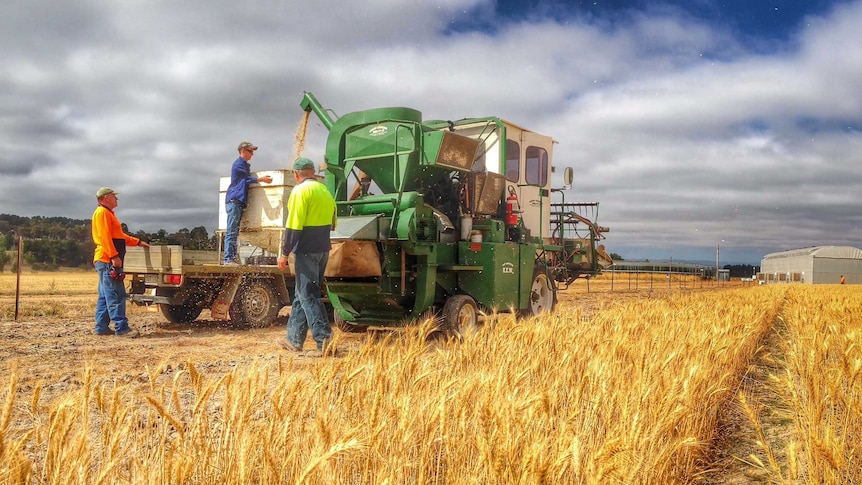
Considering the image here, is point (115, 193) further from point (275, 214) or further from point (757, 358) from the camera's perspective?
point (757, 358)

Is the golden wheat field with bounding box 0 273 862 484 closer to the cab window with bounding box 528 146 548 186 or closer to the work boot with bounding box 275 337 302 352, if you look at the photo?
the work boot with bounding box 275 337 302 352

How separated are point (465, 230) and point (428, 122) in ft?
6.89

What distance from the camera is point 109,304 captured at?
8914 mm

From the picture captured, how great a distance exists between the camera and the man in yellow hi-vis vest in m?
7.21

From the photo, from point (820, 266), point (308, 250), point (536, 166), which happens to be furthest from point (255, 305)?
point (820, 266)

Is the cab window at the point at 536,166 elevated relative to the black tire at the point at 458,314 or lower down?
elevated

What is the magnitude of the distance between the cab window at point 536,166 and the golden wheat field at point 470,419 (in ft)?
19.4

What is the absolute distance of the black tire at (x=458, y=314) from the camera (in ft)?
27.4

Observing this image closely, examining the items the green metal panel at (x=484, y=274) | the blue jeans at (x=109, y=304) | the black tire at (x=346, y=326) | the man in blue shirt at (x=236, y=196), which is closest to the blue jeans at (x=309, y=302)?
the black tire at (x=346, y=326)

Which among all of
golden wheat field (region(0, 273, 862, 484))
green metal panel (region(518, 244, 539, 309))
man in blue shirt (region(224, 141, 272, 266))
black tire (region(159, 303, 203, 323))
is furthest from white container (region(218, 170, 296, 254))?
golden wheat field (region(0, 273, 862, 484))

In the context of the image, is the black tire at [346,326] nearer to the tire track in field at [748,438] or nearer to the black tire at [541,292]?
the black tire at [541,292]

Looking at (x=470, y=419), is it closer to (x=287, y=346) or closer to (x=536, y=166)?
(x=287, y=346)

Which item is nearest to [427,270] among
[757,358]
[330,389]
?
[757,358]

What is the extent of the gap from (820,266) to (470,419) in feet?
262
